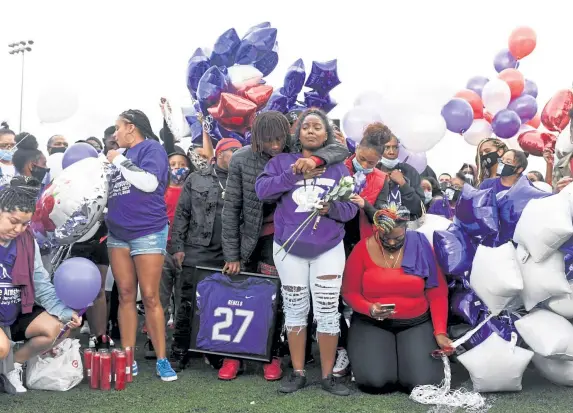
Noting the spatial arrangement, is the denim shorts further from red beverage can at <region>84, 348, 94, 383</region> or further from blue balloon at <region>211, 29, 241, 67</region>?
blue balloon at <region>211, 29, 241, 67</region>

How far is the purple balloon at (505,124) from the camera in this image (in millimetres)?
8211

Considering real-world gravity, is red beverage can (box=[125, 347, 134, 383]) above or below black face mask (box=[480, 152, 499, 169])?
below

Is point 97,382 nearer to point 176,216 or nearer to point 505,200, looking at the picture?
point 176,216

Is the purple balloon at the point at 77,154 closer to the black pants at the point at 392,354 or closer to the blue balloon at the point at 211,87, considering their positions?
the blue balloon at the point at 211,87

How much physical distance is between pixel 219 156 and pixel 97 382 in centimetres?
176

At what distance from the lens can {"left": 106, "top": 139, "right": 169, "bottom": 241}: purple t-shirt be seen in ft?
12.9

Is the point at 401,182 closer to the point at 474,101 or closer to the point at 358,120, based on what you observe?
the point at 358,120

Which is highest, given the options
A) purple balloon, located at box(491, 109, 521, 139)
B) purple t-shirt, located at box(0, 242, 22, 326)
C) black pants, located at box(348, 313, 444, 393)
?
purple balloon, located at box(491, 109, 521, 139)

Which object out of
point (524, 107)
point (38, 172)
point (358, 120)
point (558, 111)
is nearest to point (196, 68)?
point (358, 120)

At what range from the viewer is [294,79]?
18.8ft

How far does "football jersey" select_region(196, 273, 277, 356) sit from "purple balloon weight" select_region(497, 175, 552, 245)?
146 centimetres

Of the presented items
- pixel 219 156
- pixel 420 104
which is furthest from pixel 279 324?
pixel 420 104

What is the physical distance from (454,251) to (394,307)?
0.50 metres

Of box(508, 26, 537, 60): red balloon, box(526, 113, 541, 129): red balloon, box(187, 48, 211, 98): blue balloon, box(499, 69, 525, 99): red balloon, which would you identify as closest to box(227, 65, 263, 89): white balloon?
box(187, 48, 211, 98): blue balloon
